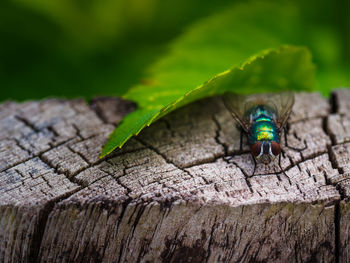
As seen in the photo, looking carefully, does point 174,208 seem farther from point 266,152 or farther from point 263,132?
point 263,132

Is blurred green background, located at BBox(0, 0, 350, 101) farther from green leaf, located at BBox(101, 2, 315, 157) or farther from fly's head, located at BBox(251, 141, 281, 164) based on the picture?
fly's head, located at BBox(251, 141, 281, 164)

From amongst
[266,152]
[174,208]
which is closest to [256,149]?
Answer: [266,152]

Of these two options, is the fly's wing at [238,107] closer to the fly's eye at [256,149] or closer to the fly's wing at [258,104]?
the fly's wing at [258,104]

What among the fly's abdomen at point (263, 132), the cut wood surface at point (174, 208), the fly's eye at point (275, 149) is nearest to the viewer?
the cut wood surface at point (174, 208)

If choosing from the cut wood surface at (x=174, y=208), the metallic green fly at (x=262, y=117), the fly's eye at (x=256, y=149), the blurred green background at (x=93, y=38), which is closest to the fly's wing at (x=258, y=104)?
the metallic green fly at (x=262, y=117)

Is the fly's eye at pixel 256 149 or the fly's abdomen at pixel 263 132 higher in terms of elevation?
the fly's abdomen at pixel 263 132

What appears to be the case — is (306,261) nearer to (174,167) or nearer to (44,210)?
(174,167)

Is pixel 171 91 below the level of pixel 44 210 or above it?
above

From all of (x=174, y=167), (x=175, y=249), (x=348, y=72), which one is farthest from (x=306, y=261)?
(x=348, y=72)
